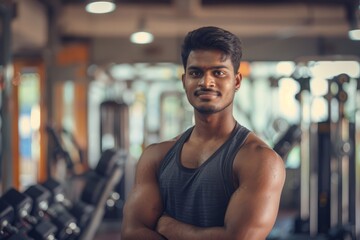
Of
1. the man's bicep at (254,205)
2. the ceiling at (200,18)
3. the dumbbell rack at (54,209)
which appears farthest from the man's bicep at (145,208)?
the ceiling at (200,18)

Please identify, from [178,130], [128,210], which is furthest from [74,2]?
[128,210]

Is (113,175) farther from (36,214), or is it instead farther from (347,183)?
(347,183)

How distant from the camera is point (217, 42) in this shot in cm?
196

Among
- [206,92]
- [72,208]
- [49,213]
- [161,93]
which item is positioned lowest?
[72,208]

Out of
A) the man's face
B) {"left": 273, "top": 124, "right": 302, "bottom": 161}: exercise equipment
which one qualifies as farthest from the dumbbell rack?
{"left": 273, "top": 124, "right": 302, "bottom": 161}: exercise equipment

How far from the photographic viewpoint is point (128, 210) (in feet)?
6.97

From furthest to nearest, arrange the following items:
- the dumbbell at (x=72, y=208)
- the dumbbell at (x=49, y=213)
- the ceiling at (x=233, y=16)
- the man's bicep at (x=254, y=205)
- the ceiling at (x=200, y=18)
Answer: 1. the ceiling at (x=233, y=16)
2. the ceiling at (x=200, y=18)
3. the dumbbell at (x=72, y=208)
4. the dumbbell at (x=49, y=213)
5. the man's bicep at (x=254, y=205)

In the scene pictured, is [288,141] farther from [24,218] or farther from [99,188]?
[24,218]

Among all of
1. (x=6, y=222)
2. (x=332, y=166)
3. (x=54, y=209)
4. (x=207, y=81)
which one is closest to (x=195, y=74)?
(x=207, y=81)

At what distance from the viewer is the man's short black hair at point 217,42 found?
1.97m

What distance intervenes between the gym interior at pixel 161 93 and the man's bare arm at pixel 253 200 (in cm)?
290

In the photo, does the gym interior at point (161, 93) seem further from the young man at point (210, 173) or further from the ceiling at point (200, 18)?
the young man at point (210, 173)

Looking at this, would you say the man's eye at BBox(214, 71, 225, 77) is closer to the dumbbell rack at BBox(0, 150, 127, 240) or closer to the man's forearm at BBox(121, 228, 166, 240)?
the man's forearm at BBox(121, 228, 166, 240)

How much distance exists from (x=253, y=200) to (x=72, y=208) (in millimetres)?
3275
